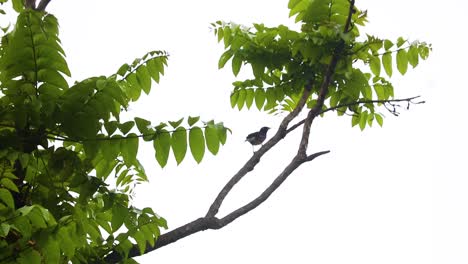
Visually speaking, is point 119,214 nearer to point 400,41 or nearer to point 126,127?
point 126,127

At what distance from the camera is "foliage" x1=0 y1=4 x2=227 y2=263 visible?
2.50m

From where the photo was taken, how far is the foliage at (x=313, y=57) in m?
3.77

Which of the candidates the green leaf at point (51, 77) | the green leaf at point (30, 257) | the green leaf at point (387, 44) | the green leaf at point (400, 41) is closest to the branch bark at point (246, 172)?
the green leaf at point (387, 44)

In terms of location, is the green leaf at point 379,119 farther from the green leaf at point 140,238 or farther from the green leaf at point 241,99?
the green leaf at point 140,238

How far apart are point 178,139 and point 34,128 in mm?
717

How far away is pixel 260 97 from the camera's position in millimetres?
4367

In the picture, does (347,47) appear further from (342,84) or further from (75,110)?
(75,110)

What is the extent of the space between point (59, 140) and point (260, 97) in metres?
2.05

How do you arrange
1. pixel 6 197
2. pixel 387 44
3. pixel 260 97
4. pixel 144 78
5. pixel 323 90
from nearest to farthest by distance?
pixel 6 197 < pixel 144 78 < pixel 323 90 < pixel 387 44 < pixel 260 97

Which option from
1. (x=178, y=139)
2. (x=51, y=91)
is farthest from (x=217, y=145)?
(x=51, y=91)

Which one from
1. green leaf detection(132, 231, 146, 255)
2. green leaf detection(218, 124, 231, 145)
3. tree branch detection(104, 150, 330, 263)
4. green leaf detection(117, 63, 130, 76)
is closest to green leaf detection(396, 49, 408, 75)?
tree branch detection(104, 150, 330, 263)

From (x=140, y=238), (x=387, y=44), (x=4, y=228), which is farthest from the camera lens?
(x=387, y=44)

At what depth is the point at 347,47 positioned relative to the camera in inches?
148

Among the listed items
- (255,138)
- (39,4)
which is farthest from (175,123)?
(255,138)
